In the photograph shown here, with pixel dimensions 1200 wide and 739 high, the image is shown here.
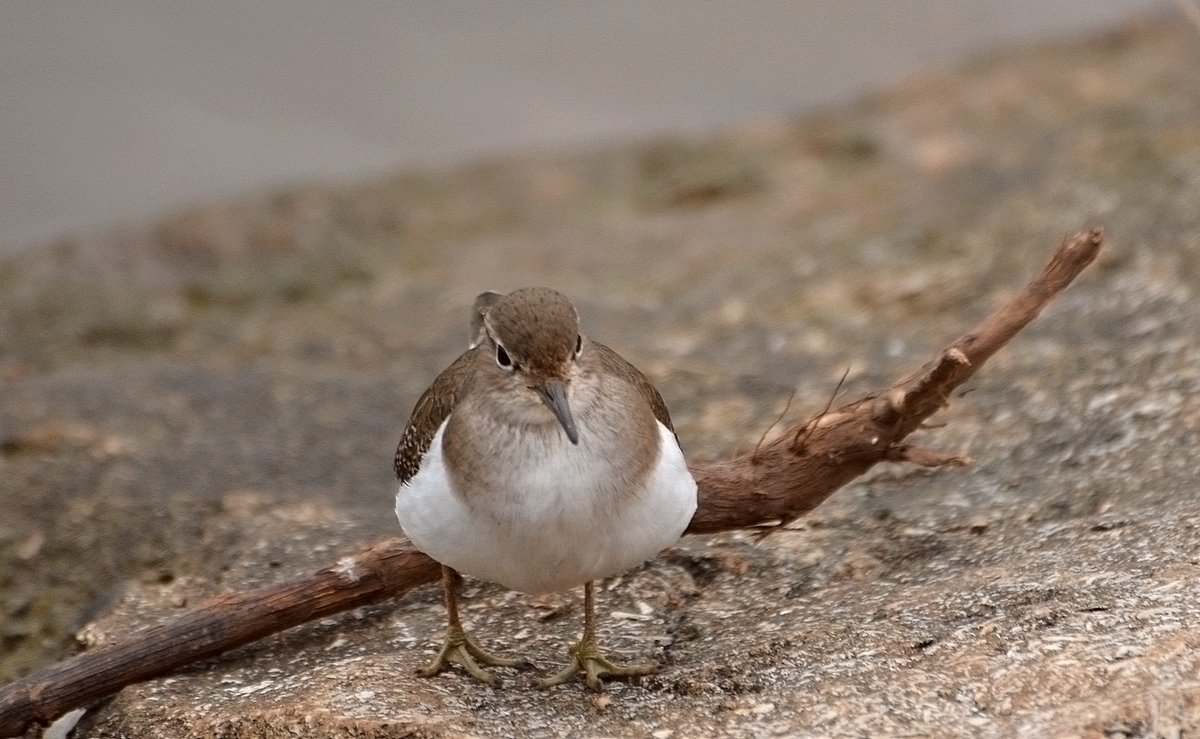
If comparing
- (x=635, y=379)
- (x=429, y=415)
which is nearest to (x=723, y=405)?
(x=635, y=379)

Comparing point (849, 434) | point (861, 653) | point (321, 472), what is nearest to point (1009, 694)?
point (861, 653)

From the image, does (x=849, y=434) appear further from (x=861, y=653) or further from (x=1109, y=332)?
(x=1109, y=332)

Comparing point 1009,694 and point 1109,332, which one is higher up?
point 1109,332

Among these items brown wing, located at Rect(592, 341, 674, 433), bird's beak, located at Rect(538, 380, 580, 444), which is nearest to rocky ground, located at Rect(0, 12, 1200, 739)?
brown wing, located at Rect(592, 341, 674, 433)

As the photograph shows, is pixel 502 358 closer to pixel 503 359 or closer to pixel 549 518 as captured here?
pixel 503 359

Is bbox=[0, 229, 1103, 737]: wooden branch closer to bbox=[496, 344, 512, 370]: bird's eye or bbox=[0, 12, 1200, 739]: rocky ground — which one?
bbox=[0, 12, 1200, 739]: rocky ground

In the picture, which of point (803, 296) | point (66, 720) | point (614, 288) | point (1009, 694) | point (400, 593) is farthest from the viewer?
point (614, 288)
